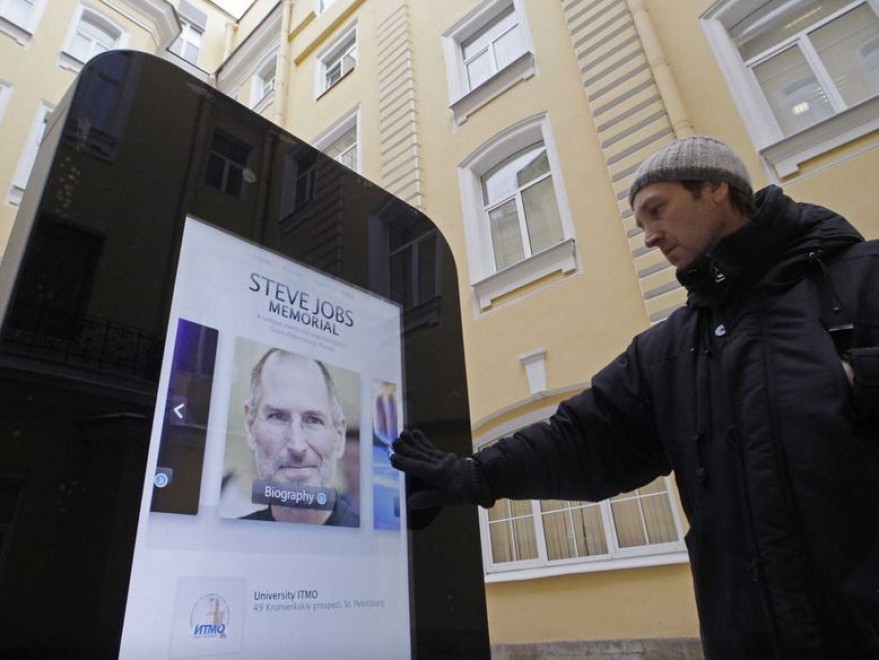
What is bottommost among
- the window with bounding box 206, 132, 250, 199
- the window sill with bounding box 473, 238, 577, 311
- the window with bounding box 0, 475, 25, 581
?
the window with bounding box 0, 475, 25, 581

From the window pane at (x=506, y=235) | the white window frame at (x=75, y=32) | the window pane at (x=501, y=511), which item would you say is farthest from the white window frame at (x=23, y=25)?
the window pane at (x=501, y=511)

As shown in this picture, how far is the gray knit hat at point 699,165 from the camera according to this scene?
1.46 metres

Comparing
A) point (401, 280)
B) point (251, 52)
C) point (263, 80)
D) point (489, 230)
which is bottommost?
point (401, 280)

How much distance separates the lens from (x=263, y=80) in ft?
42.1

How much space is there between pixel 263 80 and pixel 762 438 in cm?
1407

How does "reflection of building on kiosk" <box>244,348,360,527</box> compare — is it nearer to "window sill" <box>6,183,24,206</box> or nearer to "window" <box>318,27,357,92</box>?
"window" <box>318,27,357,92</box>

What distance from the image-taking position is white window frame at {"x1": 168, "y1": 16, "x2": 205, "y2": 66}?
14289mm

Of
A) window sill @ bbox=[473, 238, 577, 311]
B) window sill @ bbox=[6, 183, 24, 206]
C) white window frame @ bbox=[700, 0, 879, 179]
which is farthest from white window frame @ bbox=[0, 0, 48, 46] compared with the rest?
white window frame @ bbox=[700, 0, 879, 179]

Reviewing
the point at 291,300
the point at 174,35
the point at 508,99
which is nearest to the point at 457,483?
the point at 291,300

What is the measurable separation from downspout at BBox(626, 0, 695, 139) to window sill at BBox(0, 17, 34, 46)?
10.8m

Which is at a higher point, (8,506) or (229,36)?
(229,36)

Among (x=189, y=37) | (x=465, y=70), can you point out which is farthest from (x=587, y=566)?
(x=189, y=37)

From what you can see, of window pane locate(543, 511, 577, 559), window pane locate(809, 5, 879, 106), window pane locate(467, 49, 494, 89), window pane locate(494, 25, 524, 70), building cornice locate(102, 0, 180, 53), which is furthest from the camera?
building cornice locate(102, 0, 180, 53)

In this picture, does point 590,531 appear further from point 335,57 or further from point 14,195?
point 14,195
